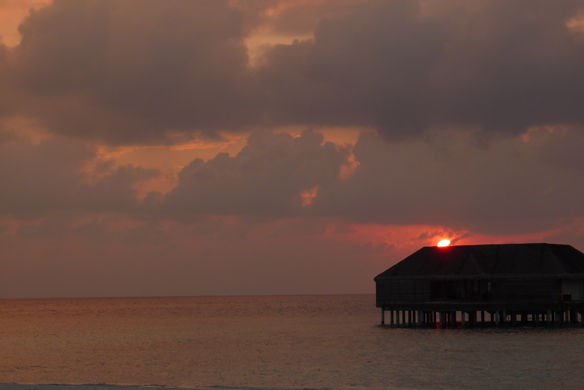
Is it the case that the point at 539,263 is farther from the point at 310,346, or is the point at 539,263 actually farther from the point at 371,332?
the point at 310,346

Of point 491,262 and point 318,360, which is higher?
point 491,262

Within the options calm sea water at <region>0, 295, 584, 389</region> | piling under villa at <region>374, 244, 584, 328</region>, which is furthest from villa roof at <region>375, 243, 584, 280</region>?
calm sea water at <region>0, 295, 584, 389</region>

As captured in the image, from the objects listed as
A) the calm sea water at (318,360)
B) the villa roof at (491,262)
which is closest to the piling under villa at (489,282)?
the villa roof at (491,262)

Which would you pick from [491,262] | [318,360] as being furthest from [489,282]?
[318,360]

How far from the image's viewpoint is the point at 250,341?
2355 inches

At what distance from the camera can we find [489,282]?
202 feet

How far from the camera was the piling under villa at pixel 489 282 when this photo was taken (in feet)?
190

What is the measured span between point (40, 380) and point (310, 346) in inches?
876

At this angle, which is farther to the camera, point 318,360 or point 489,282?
point 489,282

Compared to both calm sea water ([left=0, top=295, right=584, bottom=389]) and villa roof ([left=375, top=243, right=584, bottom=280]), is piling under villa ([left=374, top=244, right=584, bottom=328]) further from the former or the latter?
calm sea water ([left=0, top=295, right=584, bottom=389])

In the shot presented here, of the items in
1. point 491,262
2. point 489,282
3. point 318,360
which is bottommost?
point 318,360

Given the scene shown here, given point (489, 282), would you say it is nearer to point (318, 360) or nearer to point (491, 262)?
point (491, 262)

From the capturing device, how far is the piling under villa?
190ft

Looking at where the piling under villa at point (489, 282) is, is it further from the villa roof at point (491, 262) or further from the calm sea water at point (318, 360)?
the calm sea water at point (318, 360)
